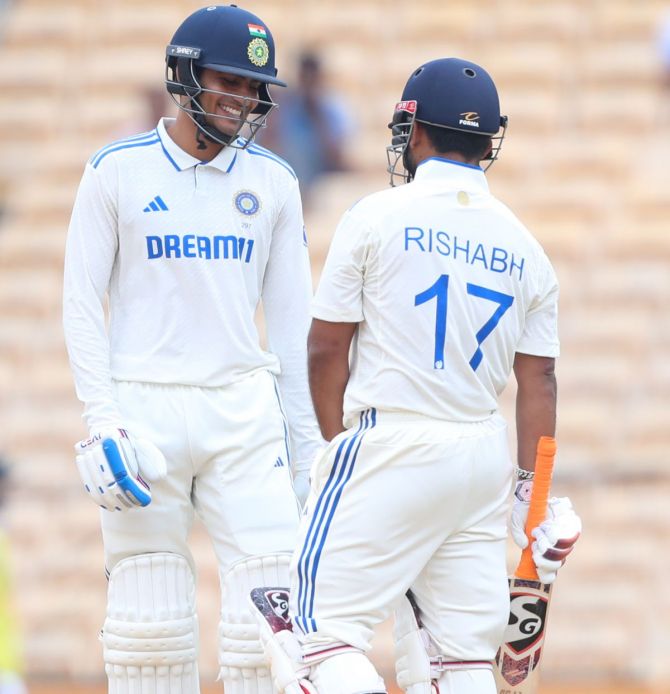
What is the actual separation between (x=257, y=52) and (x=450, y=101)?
0.51 meters

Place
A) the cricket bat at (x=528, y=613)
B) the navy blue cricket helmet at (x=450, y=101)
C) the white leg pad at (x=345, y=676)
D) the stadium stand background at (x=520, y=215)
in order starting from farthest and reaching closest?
the stadium stand background at (x=520, y=215) < the cricket bat at (x=528, y=613) < the navy blue cricket helmet at (x=450, y=101) < the white leg pad at (x=345, y=676)

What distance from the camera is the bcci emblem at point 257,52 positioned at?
432 centimetres

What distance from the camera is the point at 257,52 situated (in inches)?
170

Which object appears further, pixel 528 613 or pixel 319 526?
pixel 528 613

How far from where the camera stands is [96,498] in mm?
4156

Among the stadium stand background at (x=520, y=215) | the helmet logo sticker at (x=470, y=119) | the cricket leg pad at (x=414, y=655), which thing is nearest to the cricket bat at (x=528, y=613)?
the cricket leg pad at (x=414, y=655)

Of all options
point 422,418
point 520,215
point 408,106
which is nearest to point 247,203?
point 408,106

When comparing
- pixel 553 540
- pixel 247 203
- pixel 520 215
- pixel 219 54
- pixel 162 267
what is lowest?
pixel 520 215

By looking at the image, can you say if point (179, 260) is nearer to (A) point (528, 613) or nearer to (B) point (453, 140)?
(B) point (453, 140)

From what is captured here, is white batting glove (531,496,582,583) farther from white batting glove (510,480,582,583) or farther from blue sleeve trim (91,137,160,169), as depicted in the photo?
blue sleeve trim (91,137,160,169)

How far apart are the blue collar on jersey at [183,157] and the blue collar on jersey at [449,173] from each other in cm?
54

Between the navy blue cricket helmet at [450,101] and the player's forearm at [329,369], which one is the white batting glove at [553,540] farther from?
the navy blue cricket helmet at [450,101]

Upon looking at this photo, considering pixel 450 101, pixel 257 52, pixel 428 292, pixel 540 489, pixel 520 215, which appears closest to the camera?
pixel 428 292

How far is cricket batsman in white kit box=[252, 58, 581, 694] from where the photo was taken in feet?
13.1
